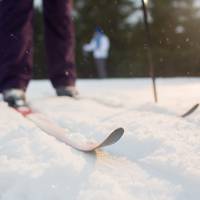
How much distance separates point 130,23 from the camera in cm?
2020

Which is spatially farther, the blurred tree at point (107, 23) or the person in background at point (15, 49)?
the blurred tree at point (107, 23)

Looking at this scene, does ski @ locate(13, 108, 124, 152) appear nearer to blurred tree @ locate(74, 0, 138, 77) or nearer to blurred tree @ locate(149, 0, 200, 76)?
blurred tree @ locate(149, 0, 200, 76)

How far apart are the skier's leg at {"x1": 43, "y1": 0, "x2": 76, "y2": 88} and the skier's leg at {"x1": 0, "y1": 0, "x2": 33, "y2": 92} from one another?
0.95 ft

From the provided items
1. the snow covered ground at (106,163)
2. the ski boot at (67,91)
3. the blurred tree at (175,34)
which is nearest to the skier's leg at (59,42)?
the ski boot at (67,91)

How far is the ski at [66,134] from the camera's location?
4.26ft

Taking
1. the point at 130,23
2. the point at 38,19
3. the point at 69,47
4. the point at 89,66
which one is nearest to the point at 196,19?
the point at 130,23

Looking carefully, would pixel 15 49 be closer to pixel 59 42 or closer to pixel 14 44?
pixel 14 44

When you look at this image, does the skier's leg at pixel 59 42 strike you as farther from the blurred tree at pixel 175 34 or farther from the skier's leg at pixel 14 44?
the blurred tree at pixel 175 34

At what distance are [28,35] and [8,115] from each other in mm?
653

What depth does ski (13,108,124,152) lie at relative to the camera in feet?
4.26

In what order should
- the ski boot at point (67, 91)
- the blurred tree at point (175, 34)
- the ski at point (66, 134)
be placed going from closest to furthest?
the ski at point (66, 134) → the ski boot at point (67, 91) → the blurred tree at point (175, 34)

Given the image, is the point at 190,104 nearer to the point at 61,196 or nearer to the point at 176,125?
the point at 176,125

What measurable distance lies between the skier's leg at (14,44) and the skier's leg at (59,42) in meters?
0.29

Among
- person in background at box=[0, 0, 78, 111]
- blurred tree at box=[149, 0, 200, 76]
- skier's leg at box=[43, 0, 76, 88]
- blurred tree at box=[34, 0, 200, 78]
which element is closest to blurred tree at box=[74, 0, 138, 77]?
blurred tree at box=[34, 0, 200, 78]
